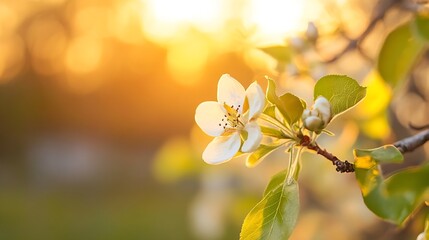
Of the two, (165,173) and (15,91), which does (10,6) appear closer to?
(15,91)

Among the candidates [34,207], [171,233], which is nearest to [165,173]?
[171,233]

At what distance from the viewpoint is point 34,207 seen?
10.0 m

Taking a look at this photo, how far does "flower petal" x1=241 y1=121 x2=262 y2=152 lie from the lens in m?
0.54

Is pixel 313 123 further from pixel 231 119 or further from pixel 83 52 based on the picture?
pixel 83 52

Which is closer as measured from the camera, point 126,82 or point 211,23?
point 211,23

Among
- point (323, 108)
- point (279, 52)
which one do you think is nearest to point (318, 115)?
point (323, 108)

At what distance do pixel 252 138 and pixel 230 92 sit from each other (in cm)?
6

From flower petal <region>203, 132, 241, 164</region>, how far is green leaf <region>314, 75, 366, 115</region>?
74mm

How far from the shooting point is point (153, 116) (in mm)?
16547

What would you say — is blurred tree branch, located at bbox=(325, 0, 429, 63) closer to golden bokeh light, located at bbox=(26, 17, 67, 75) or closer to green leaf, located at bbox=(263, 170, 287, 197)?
green leaf, located at bbox=(263, 170, 287, 197)

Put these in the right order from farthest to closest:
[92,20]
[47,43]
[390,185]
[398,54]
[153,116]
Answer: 1. [153,116]
2. [47,43]
3. [92,20]
4. [398,54]
5. [390,185]

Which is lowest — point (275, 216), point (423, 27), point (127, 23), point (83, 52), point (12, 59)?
point (83, 52)

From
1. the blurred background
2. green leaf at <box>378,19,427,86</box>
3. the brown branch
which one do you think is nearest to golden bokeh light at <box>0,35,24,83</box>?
the blurred background

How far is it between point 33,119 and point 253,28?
14.5 m
